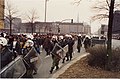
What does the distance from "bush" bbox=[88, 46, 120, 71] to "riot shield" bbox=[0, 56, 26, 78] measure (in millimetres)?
10241

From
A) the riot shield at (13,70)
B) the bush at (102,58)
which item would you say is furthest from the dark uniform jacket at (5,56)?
the bush at (102,58)

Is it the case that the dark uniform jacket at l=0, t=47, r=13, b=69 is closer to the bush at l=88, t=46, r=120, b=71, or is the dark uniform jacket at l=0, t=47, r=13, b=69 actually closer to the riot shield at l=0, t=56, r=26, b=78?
the riot shield at l=0, t=56, r=26, b=78

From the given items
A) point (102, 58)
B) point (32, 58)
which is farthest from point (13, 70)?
point (102, 58)

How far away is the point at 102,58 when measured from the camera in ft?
54.3

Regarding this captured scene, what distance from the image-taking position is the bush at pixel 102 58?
1575cm

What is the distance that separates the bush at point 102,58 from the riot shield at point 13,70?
10.2m

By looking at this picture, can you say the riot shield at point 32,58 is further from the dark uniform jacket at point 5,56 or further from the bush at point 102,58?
the bush at point 102,58

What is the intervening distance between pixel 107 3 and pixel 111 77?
545 cm

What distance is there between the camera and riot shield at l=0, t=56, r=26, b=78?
17.9 feet

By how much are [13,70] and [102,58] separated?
1131 centimetres

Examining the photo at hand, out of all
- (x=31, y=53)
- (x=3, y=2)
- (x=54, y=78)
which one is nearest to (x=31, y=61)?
(x=31, y=53)

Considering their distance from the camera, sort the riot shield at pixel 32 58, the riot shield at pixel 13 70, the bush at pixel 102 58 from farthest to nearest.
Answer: the bush at pixel 102 58 < the riot shield at pixel 32 58 < the riot shield at pixel 13 70

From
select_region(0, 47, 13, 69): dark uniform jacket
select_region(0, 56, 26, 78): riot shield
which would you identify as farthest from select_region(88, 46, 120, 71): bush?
select_region(0, 56, 26, 78): riot shield

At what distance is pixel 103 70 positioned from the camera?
15.3 m
